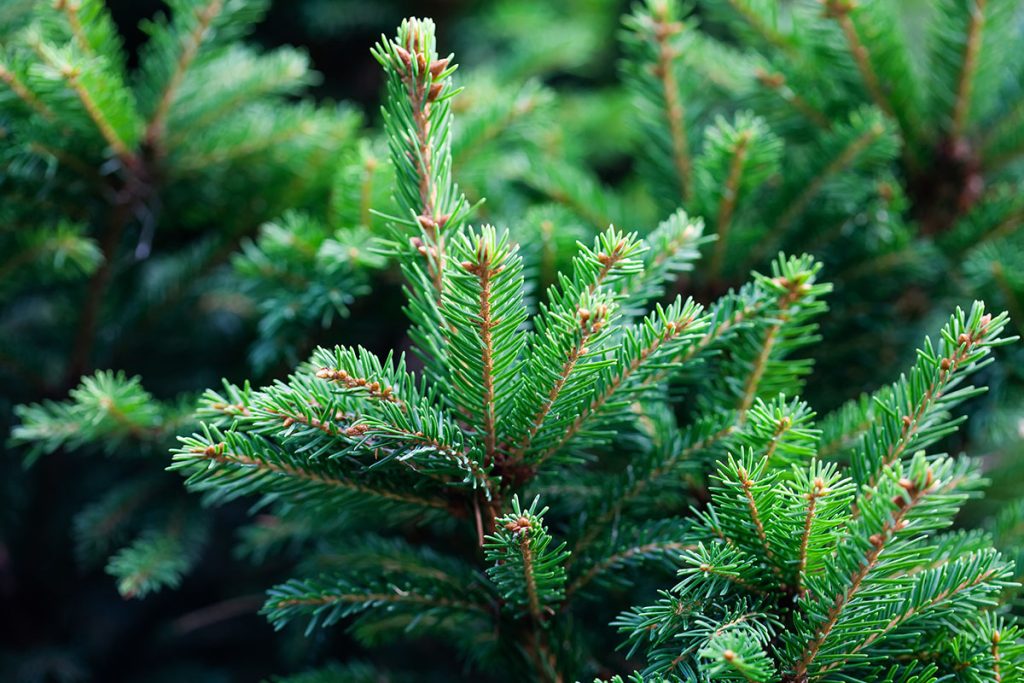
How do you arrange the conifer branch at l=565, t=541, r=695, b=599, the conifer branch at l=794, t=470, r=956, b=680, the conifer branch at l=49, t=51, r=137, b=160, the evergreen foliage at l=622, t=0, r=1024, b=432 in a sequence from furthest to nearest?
the evergreen foliage at l=622, t=0, r=1024, b=432
the conifer branch at l=49, t=51, r=137, b=160
the conifer branch at l=565, t=541, r=695, b=599
the conifer branch at l=794, t=470, r=956, b=680

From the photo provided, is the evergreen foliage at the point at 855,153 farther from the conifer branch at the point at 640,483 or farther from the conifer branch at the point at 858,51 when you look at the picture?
the conifer branch at the point at 640,483

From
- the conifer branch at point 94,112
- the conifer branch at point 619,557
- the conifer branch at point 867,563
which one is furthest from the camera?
the conifer branch at point 94,112

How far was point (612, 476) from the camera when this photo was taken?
0.67 m

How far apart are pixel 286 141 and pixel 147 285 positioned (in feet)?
0.98

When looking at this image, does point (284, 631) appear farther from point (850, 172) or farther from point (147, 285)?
point (850, 172)

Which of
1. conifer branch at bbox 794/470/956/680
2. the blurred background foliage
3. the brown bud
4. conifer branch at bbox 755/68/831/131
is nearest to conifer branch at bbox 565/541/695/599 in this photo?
conifer branch at bbox 794/470/956/680

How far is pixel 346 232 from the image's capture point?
2.39ft

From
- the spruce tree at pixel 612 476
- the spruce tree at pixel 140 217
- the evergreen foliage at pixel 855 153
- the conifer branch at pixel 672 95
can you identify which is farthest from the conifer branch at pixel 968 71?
the spruce tree at pixel 140 217

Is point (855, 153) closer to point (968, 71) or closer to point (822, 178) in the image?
point (822, 178)

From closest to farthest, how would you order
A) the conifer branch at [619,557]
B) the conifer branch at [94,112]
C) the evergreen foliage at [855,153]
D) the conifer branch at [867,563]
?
the conifer branch at [867,563], the conifer branch at [619,557], the conifer branch at [94,112], the evergreen foliage at [855,153]

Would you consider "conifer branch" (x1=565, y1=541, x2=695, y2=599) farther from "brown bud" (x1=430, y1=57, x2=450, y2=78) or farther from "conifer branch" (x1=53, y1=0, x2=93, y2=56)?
"conifer branch" (x1=53, y1=0, x2=93, y2=56)

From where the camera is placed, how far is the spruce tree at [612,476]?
505 mm

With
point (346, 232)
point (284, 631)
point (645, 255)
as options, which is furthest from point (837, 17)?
point (284, 631)

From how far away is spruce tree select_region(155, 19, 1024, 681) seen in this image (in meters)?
0.51
